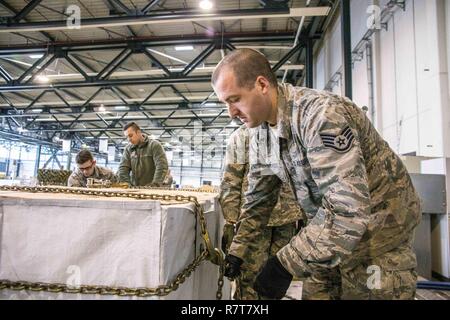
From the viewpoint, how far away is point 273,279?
112 centimetres

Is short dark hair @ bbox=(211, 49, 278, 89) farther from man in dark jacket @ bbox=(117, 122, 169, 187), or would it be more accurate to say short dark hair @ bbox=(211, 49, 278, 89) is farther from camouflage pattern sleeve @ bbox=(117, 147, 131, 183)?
camouflage pattern sleeve @ bbox=(117, 147, 131, 183)

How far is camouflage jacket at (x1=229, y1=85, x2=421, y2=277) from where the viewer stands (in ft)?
3.17

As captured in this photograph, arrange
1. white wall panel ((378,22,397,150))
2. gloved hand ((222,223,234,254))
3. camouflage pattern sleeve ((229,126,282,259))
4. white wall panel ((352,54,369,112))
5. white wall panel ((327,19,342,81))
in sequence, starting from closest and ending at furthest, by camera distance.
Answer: camouflage pattern sleeve ((229,126,282,259)) < gloved hand ((222,223,234,254)) < white wall panel ((378,22,397,150)) < white wall panel ((352,54,369,112)) < white wall panel ((327,19,342,81))

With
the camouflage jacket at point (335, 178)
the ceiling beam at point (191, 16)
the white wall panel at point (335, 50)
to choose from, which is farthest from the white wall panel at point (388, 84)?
the camouflage jacket at point (335, 178)

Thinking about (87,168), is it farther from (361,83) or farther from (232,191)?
(361,83)

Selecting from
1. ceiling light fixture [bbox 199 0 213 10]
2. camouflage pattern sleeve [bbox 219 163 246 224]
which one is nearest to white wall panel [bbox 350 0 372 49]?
ceiling light fixture [bbox 199 0 213 10]

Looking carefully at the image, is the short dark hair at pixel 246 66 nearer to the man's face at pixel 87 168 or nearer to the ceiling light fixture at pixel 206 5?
the ceiling light fixture at pixel 206 5

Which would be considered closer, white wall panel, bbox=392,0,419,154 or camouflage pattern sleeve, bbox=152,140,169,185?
white wall panel, bbox=392,0,419,154

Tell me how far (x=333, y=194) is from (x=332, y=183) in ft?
0.11

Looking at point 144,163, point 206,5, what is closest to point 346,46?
point 206,5

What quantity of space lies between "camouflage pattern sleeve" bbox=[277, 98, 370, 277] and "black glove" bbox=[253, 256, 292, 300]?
1.4 inches

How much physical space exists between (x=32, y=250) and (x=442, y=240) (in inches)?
158

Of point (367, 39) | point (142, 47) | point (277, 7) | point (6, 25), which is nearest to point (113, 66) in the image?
point (142, 47)

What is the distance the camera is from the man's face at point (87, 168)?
4.84 metres
